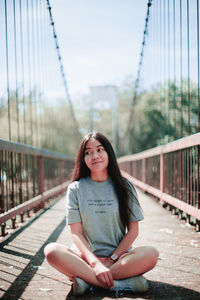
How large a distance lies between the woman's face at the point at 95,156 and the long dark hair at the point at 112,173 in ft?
0.06

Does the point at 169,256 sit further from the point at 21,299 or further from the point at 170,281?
the point at 21,299

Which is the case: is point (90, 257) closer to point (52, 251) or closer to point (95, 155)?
point (52, 251)

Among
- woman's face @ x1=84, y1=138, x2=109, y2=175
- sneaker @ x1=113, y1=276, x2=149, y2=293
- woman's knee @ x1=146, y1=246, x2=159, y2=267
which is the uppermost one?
woman's face @ x1=84, y1=138, x2=109, y2=175

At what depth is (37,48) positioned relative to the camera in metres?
6.61

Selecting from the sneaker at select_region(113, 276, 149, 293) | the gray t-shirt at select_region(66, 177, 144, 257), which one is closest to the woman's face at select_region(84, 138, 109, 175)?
the gray t-shirt at select_region(66, 177, 144, 257)

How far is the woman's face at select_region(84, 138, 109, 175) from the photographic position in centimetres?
160

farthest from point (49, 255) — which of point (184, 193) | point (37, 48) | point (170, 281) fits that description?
point (37, 48)

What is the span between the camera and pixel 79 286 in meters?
1.36

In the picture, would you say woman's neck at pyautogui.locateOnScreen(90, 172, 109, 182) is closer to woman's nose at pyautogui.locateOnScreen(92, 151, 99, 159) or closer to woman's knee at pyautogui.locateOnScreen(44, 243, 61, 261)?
woman's nose at pyautogui.locateOnScreen(92, 151, 99, 159)

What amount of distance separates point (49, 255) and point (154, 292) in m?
0.44

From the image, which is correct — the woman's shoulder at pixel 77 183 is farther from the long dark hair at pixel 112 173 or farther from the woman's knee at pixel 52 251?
the woman's knee at pixel 52 251

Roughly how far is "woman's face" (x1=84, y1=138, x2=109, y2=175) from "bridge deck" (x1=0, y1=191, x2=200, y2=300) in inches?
20.3

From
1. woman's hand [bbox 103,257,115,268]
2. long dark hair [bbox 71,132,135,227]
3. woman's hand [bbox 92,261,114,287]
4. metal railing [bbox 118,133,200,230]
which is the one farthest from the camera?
metal railing [bbox 118,133,200,230]

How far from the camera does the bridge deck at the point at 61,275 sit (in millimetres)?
1418
